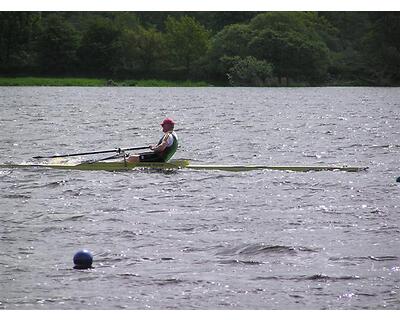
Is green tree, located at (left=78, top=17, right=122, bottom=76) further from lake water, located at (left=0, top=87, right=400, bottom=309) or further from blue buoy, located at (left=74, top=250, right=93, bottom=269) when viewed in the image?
blue buoy, located at (left=74, top=250, right=93, bottom=269)

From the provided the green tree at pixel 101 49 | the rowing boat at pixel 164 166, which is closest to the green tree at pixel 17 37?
the green tree at pixel 101 49

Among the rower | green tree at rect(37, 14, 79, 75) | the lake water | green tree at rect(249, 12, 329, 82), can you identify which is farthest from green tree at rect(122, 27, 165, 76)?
the rower

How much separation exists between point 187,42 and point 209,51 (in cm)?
1397

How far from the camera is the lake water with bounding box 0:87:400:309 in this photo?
1481 cm

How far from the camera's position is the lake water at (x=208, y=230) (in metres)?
14.8

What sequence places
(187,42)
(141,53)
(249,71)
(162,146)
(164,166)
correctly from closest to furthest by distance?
(162,146)
(164,166)
(249,71)
(141,53)
(187,42)

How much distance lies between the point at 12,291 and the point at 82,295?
1151mm

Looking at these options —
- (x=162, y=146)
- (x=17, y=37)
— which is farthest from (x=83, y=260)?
(x=17, y=37)

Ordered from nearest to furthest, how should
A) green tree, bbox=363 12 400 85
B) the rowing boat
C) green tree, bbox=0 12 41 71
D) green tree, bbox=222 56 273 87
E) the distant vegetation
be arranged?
1. the rowing boat
2. green tree, bbox=0 12 41 71
3. green tree, bbox=363 12 400 85
4. the distant vegetation
5. green tree, bbox=222 56 273 87

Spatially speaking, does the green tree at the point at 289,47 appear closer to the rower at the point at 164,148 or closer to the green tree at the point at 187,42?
the green tree at the point at 187,42

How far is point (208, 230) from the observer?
19.4 metres

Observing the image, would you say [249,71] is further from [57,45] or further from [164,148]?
[164,148]

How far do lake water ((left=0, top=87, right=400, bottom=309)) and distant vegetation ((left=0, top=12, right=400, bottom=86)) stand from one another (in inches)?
1023

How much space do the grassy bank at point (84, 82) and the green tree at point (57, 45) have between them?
278 cm
